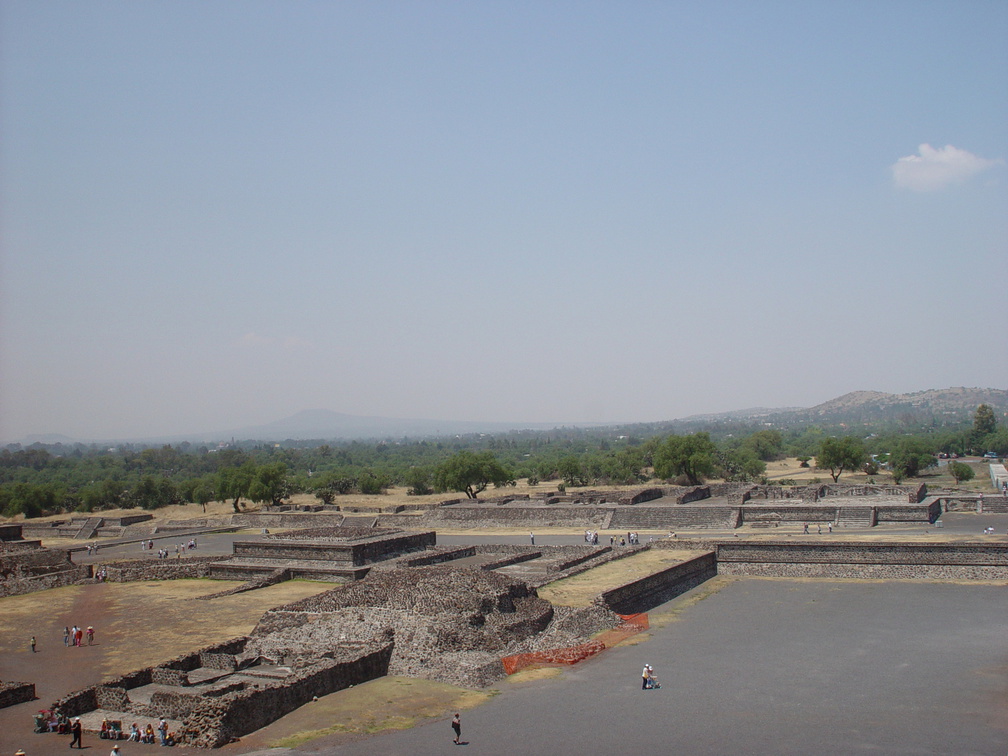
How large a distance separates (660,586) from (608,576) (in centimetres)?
204

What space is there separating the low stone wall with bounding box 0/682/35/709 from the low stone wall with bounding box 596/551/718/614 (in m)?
13.2

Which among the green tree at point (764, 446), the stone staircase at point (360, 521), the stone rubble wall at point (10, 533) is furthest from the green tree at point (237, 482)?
the green tree at point (764, 446)

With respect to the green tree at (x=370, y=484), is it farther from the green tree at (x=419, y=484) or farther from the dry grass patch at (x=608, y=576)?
the dry grass patch at (x=608, y=576)

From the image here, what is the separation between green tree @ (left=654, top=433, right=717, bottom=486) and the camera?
53531 millimetres

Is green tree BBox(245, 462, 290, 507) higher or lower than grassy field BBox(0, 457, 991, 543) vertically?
higher

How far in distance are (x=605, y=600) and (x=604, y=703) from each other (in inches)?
256

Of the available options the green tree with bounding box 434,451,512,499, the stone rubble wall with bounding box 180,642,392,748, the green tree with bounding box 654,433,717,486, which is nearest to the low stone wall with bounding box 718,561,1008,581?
the stone rubble wall with bounding box 180,642,392,748

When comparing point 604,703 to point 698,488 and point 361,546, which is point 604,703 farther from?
point 698,488

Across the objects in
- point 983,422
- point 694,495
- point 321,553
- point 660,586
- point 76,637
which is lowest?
point 660,586

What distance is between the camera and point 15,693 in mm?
16125

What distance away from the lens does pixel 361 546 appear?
28.9 metres

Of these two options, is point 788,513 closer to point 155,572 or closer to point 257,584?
point 257,584

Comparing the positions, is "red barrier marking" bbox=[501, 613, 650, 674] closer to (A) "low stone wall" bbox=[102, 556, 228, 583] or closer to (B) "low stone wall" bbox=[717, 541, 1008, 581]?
(B) "low stone wall" bbox=[717, 541, 1008, 581]

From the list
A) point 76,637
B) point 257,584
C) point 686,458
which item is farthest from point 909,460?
point 76,637
